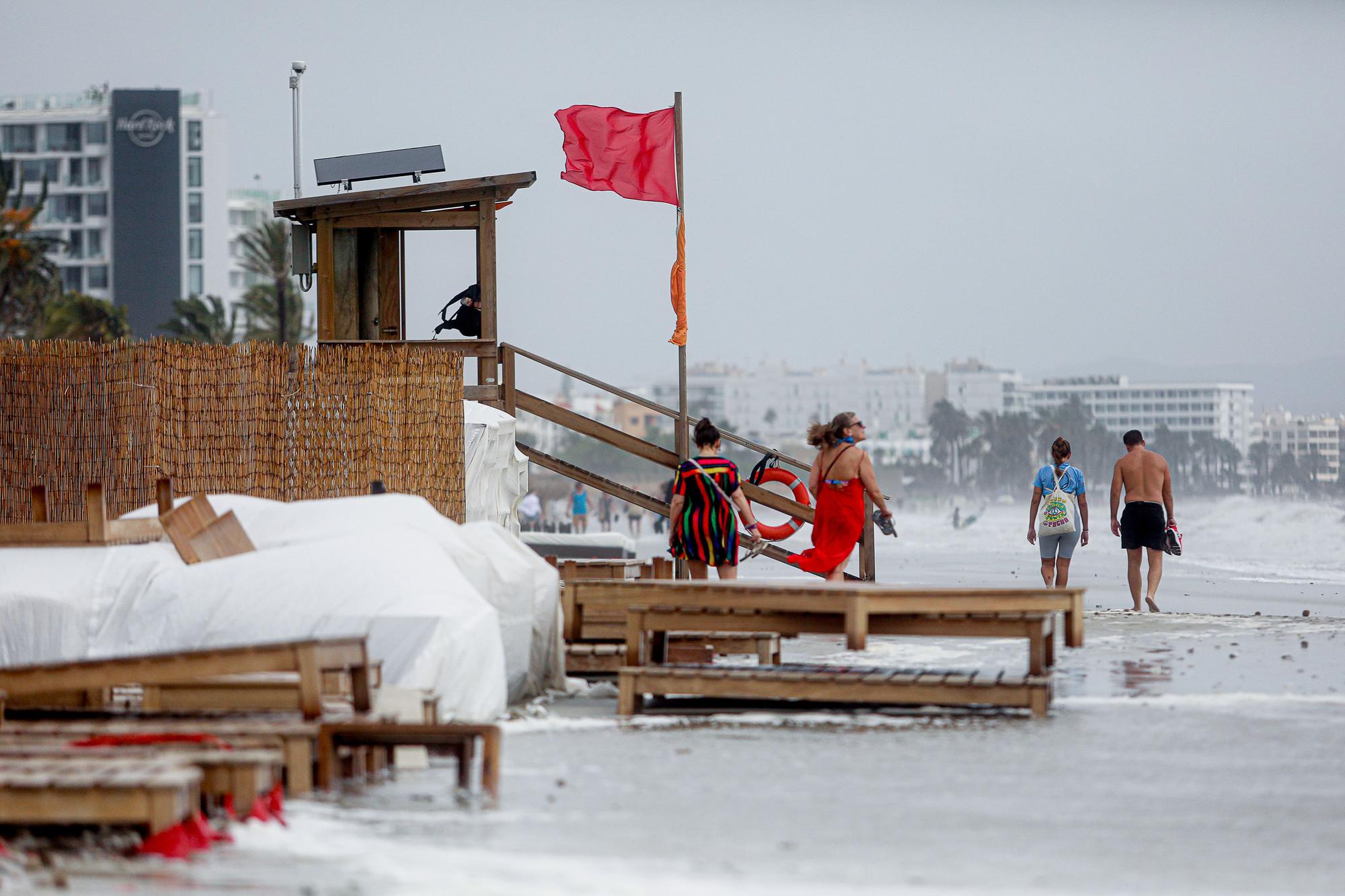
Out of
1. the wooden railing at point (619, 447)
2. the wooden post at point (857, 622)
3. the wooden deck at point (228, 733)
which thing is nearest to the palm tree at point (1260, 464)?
the wooden railing at point (619, 447)

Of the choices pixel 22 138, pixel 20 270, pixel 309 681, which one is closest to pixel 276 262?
pixel 20 270

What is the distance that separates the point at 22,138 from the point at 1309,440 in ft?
339

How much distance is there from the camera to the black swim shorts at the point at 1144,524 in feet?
53.9

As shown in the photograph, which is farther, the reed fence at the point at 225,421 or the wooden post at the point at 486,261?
the wooden post at the point at 486,261

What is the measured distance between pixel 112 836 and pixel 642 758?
8.79ft

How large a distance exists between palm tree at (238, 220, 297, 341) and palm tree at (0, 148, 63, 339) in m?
9.80

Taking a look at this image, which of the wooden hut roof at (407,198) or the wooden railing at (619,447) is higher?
the wooden hut roof at (407,198)

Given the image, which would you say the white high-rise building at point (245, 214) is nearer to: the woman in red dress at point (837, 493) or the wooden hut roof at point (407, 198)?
the wooden hut roof at point (407, 198)

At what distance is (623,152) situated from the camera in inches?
733

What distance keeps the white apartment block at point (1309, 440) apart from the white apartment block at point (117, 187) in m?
86.8

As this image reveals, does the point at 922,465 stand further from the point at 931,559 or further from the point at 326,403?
the point at 326,403

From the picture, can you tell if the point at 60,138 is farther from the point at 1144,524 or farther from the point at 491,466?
the point at 1144,524

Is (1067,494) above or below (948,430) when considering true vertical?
below

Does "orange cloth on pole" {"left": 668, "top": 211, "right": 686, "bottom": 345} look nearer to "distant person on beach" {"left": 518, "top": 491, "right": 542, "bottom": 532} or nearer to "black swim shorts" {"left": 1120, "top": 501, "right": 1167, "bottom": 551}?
"black swim shorts" {"left": 1120, "top": 501, "right": 1167, "bottom": 551}
